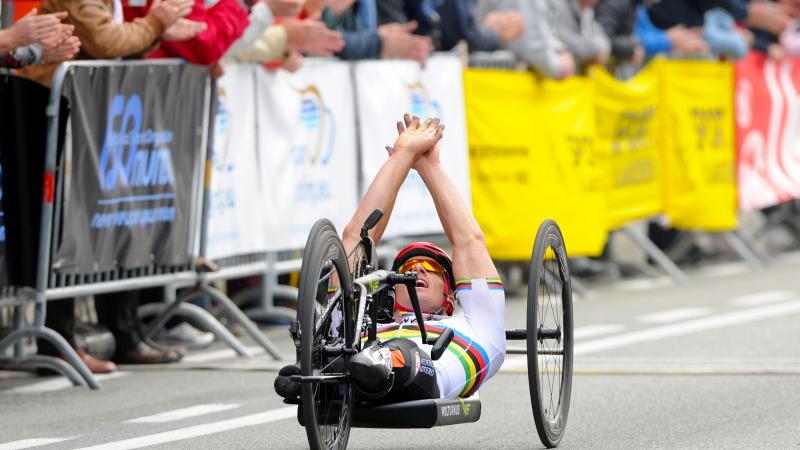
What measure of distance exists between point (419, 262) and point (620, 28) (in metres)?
8.49

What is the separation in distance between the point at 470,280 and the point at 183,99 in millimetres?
3529

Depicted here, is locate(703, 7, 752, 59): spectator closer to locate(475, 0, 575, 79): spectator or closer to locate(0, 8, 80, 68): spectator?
locate(475, 0, 575, 79): spectator

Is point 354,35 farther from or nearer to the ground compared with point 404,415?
farther from the ground

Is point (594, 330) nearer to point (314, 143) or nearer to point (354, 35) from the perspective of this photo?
point (314, 143)

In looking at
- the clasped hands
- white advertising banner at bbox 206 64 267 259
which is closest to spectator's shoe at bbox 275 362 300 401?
the clasped hands

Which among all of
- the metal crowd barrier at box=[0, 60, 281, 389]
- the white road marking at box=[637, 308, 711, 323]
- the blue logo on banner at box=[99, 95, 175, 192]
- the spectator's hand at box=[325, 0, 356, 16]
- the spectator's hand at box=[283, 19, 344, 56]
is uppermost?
the spectator's hand at box=[325, 0, 356, 16]

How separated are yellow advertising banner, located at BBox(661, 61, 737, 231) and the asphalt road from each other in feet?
12.5

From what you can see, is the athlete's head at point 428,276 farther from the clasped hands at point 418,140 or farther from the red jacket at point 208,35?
the red jacket at point 208,35

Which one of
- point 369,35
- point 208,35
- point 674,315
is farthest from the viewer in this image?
point 674,315

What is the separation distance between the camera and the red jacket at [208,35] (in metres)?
10.0

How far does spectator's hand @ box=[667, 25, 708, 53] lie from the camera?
1594 centimetres

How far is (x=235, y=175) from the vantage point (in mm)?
10898

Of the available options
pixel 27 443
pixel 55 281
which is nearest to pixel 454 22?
pixel 55 281

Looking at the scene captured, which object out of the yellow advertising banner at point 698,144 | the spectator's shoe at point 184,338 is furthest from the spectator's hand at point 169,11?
the yellow advertising banner at point 698,144
